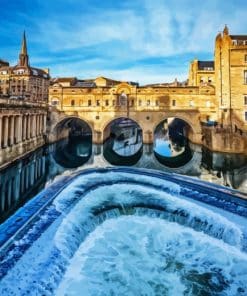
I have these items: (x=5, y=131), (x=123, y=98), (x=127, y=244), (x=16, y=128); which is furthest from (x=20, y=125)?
(x=127, y=244)

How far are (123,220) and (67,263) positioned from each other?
3.84m

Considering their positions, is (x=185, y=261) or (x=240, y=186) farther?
(x=240, y=186)

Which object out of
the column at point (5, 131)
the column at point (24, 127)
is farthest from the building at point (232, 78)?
the column at point (5, 131)

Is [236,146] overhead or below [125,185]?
overhead

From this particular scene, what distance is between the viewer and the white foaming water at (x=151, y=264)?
23.6ft

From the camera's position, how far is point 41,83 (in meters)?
72.2

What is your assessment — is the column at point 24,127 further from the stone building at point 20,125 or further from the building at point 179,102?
the building at point 179,102

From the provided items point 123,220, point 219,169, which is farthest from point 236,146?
point 123,220

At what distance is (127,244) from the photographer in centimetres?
952

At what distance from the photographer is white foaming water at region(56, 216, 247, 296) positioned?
23.6 feet

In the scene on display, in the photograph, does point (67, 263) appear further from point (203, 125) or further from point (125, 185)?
point (203, 125)

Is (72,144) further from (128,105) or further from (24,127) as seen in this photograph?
(24,127)

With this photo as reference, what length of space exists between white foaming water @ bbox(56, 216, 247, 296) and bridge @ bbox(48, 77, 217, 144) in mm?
29649

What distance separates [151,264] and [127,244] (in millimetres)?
1412
